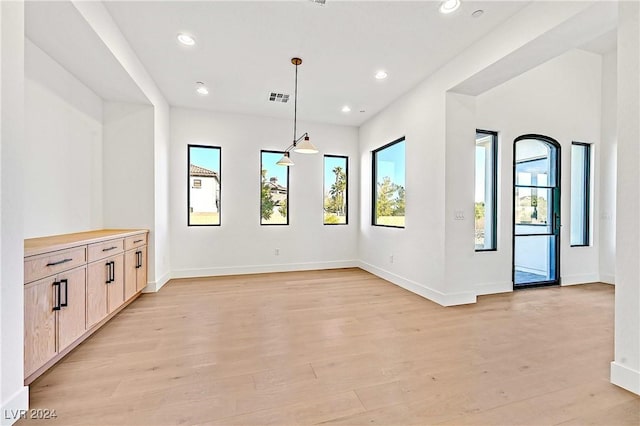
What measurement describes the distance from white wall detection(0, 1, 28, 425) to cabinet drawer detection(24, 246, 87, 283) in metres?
0.31

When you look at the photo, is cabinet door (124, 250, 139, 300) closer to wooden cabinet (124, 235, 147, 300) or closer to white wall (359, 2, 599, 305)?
wooden cabinet (124, 235, 147, 300)

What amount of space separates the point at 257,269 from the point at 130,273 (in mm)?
2338

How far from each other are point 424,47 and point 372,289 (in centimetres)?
336

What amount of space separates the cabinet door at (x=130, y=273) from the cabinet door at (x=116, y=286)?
0.33 feet

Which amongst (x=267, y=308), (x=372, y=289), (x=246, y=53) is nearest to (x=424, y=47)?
(x=246, y=53)

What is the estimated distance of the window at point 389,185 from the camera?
194 inches

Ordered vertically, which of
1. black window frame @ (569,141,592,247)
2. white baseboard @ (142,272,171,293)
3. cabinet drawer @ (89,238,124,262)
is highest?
black window frame @ (569,141,592,247)

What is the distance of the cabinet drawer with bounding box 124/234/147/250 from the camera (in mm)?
3487

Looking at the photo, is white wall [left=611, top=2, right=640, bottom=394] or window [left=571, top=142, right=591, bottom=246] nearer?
white wall [left=611, top=2, right=640, bottom=394]

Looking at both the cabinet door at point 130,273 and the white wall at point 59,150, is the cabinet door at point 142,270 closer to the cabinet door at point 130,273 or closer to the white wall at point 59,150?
the cabinet door at point 130,273

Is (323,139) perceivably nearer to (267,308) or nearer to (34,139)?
(267,308)

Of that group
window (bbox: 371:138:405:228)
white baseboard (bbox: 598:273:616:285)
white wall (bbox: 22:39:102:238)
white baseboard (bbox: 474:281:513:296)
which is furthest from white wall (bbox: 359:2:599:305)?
white wall (bbox: 22:39:102:238)

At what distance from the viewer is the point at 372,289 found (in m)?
4.46

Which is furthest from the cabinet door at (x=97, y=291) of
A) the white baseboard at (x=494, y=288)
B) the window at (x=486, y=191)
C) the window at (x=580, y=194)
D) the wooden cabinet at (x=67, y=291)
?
the window at (x=580, y=194)
